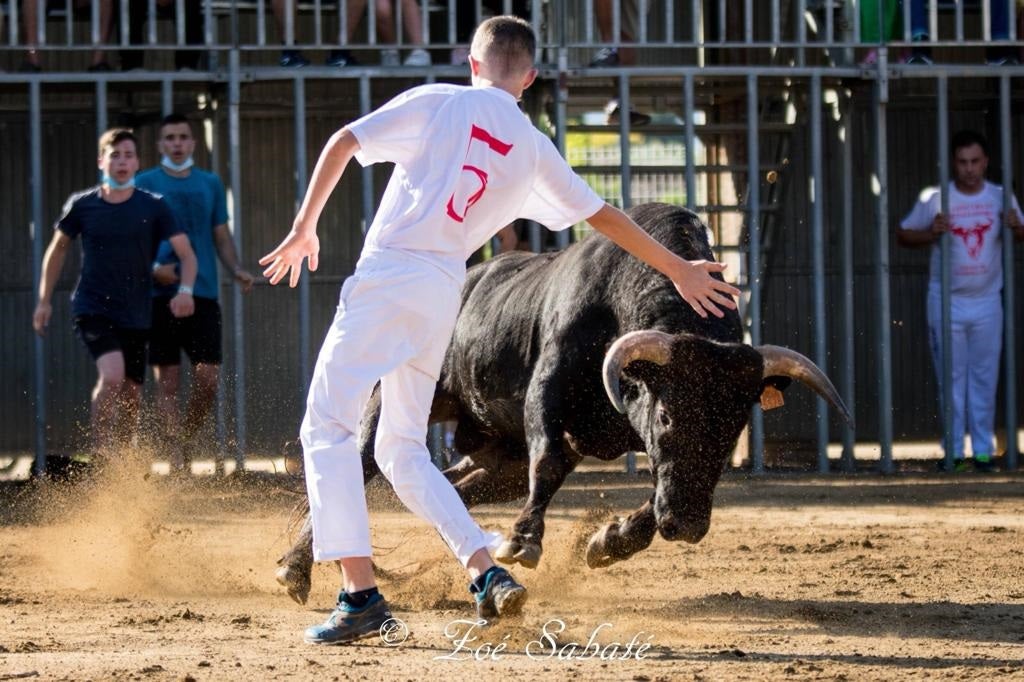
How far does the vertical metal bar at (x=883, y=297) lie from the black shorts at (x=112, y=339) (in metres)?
5.37

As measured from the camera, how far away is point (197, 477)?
38.5ft

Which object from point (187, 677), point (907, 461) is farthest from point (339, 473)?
point (907, 461)

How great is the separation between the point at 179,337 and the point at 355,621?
20.2 ft

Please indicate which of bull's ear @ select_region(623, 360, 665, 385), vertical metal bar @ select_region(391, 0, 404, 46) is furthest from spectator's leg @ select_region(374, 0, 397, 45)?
bull's ear @ select_region(623, 360, 665, 385)

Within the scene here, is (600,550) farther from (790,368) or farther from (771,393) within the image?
(790,368)

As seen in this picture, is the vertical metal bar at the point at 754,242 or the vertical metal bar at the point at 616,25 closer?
the vertical metal bar at the point at 754,242

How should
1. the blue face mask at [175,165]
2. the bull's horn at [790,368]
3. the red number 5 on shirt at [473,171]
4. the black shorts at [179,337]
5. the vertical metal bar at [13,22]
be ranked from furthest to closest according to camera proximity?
the vertical metal bar at [13,22] → the blue face mask at [175,165] → the black shorts at [179,337] → the bull's horn at [790,368] → the red number 5 on shirt at [473,171]

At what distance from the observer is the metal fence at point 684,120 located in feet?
40.7

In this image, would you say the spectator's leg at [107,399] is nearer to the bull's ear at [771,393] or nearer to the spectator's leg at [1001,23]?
the bull's ear at [771,393]

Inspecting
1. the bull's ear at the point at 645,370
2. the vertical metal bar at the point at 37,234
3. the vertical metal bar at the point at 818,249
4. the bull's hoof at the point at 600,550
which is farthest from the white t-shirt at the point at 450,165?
the vertical metal bar at the point at 818,249

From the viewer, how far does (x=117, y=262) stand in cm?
1073

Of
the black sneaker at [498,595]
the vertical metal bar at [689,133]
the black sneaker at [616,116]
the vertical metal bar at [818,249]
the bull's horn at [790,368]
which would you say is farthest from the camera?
the black sneaker at [616,116]

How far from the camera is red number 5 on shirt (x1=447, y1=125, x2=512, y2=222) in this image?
575 cm

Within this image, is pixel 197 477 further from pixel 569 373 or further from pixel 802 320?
pixel 802 320
